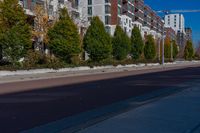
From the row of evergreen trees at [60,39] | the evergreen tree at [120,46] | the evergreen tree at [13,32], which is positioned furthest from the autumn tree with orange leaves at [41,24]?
the evergreen tree at [120,46]

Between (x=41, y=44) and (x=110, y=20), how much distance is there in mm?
44922

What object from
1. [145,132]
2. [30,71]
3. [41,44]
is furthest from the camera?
[41,44]

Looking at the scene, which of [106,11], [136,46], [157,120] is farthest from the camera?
[106,11]

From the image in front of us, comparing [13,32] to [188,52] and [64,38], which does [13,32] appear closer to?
[64,38]

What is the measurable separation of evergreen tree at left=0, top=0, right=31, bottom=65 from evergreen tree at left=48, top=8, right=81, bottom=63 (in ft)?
23.2

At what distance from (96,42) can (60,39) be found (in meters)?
9.64

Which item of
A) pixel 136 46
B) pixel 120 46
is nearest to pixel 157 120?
pixel 120 46

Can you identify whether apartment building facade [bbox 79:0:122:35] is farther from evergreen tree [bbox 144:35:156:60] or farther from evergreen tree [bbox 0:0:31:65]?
evergreen tree [bbox 0:0:31:65]

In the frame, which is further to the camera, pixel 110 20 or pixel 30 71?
pixel 110 20

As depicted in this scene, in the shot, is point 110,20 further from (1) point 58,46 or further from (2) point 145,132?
(2) point 145,132

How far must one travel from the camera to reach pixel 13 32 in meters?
40.2

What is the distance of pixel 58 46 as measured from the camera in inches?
1930

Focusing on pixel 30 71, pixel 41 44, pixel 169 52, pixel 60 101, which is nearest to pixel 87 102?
pixel 60 101

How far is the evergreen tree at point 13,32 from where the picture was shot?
40375 mm
